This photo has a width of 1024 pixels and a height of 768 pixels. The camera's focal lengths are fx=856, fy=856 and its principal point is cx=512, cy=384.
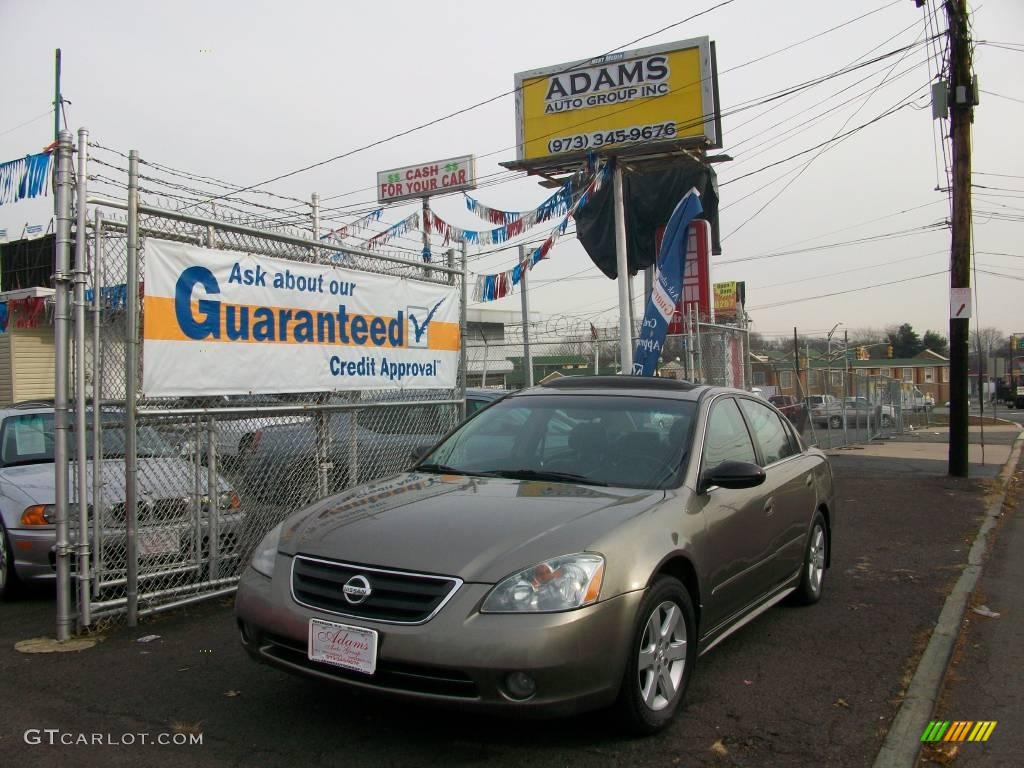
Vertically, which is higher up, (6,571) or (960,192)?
(960,192)

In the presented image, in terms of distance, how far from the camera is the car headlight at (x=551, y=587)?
3291mm

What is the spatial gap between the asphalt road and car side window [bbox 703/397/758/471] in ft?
3.61

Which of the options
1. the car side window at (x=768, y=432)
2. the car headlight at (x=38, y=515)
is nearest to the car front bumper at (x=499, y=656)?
the car side window at (x=768, y=432)

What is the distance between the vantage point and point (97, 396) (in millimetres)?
5203

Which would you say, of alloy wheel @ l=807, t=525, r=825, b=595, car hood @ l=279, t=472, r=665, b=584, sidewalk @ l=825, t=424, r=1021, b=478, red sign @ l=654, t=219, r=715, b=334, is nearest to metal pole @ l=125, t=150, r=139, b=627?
car hood @ l=279, t=472, r=665, b=584

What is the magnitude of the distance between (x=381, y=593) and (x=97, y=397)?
2791 millimetres

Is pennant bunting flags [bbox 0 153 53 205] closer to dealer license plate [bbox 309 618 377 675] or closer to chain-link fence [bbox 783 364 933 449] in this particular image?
dealer license plate [bbox 309 618 377 675]

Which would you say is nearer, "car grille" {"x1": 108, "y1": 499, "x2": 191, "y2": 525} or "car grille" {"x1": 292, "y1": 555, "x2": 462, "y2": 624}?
"car grille" {"x1": 292, "y1": 555, "x2": 462, "y2": 624}

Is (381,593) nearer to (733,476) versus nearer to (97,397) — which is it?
(733,476)

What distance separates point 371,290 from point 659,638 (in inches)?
172

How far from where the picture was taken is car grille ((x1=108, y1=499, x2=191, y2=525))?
5.56 metres

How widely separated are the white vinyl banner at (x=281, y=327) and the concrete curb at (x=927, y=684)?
4.44 m

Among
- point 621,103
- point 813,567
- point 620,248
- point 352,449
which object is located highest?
point 621,103

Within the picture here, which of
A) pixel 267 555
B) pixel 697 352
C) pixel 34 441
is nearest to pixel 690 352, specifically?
pixel 697 352
